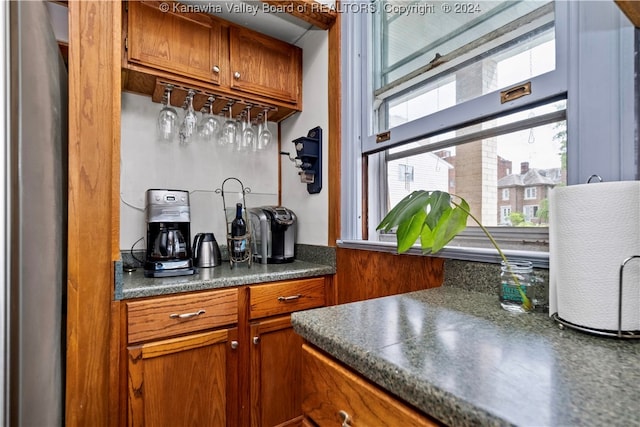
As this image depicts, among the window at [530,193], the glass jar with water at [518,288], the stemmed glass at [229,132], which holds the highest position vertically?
the stemmed glass at [229,132]

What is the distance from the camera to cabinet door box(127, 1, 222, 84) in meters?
1.57

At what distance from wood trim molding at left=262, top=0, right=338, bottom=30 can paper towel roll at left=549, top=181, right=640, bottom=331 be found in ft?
5.15

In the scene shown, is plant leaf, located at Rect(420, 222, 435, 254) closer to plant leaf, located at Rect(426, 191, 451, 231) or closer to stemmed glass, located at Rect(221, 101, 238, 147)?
plant leaf, located at Rect(426, 191, 451, 231)

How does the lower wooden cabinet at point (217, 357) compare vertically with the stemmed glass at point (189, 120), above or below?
below

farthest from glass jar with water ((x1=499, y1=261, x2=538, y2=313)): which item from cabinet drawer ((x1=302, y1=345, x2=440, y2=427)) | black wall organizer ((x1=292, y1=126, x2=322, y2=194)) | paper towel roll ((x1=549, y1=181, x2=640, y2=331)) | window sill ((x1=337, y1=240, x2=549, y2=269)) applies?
black wall organizer ((x1=292, y1=126, x2=322, y2=194))

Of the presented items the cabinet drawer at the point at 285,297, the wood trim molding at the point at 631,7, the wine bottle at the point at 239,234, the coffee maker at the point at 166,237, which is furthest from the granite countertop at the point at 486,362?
the wine bottle at the point at 239,234

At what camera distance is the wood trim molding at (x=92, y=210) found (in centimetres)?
112

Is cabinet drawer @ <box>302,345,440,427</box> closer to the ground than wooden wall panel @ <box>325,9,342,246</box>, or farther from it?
closer to the ground

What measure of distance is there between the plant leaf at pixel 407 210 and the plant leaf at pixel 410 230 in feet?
0.04

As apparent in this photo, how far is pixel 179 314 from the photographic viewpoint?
51.8 inches

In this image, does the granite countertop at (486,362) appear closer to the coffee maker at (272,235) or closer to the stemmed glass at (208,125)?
the coffee maker at (272,235)

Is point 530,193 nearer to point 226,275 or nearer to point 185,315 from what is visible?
point 226,275

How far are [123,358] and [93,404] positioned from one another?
17 centimetres

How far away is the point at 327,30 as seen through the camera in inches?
74.9
